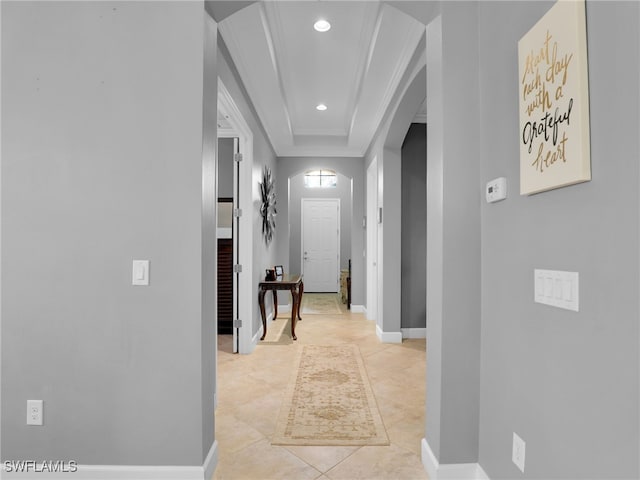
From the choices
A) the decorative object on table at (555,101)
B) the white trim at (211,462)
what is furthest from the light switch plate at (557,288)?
the white trim at (211,462)

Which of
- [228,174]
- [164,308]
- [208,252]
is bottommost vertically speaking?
[164,308]

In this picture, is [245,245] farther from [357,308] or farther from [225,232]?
[357,308]

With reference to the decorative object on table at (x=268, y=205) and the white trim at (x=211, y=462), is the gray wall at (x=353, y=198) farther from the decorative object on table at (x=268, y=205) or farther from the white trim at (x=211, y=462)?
the white trim at (x=211, y=462)

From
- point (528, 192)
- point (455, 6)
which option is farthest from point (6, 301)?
point (455, 6)

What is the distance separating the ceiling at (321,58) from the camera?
249 centimetres

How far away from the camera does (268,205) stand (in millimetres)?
4965

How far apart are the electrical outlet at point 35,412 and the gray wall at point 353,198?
421 centimetres

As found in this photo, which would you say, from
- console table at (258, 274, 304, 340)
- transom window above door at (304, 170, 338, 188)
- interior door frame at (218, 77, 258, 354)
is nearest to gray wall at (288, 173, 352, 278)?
transom window above door at (304, 170, 338, 188)

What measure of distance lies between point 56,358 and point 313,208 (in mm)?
7184

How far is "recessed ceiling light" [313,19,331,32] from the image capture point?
8.73 ft

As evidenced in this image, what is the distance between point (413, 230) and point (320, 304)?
310 centimetres

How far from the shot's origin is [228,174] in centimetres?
459

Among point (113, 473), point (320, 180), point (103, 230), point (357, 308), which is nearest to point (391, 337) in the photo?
point (357, 308)

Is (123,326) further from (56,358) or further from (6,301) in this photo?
(6,301)
